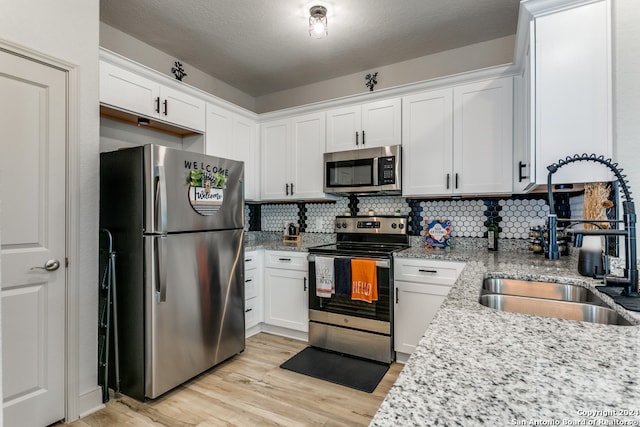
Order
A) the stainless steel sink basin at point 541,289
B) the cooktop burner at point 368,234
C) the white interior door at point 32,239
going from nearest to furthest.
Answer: the stainless steel sink basin at point 541,289 → the white interior door at point 32,239 → the cooktop burner at point 368,234

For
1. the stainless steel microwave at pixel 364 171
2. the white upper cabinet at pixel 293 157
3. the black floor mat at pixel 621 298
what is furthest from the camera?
the white upper cabinet at pixel 293 157

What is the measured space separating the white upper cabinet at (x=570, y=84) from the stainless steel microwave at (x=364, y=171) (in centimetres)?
122

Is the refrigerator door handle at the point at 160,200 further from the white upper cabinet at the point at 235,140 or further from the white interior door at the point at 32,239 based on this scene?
the white upper cabinet at the point at 235,140

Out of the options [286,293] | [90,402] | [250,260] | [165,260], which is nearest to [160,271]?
[165,260]

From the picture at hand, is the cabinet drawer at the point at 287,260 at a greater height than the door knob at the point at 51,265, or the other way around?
the door knob at the point at 51,265

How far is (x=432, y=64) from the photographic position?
3.15 meters

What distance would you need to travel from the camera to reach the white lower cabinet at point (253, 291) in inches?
121

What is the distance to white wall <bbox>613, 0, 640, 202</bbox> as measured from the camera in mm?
1509

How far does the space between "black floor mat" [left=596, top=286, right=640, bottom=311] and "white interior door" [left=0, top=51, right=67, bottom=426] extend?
263 cm

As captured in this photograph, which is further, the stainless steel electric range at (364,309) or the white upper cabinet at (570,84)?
the stainless steel electric range at (364,309)

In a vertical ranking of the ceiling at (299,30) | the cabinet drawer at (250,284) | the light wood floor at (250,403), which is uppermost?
the ceiling at (299,30)

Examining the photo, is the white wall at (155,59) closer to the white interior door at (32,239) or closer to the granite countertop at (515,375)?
the white interior door at (32,239)

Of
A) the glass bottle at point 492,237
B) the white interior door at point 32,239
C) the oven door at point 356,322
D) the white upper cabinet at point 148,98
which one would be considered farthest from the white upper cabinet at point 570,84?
the white interior door at point 32,239

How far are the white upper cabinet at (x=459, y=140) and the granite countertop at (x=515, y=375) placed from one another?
5.90ft
